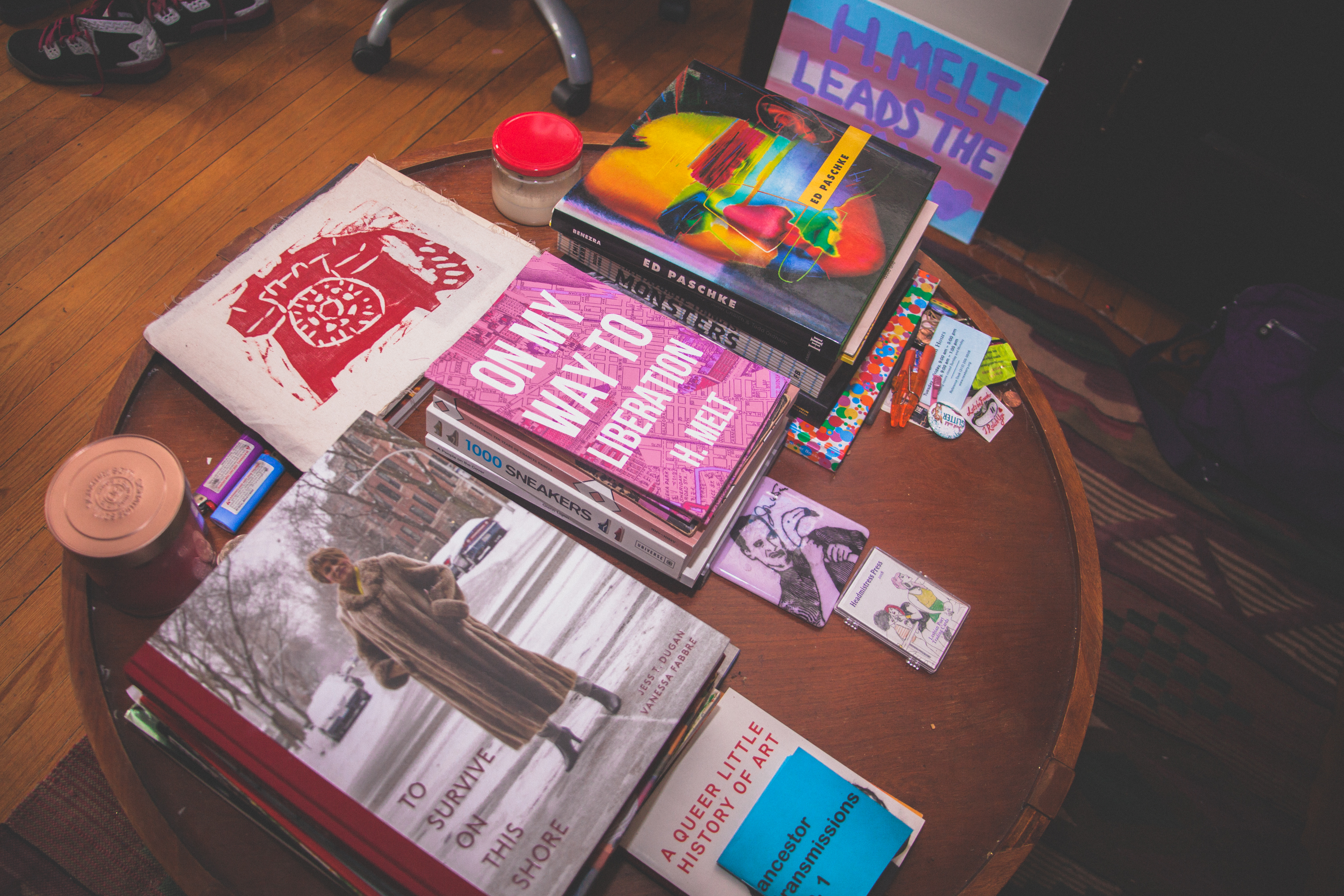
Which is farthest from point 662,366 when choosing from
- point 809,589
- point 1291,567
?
point 1291,567

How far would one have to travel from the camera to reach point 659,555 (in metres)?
0.87

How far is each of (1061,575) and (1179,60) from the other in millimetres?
1262

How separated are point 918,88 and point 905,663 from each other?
1.37 metres

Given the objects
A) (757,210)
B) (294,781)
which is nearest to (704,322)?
(757,210)

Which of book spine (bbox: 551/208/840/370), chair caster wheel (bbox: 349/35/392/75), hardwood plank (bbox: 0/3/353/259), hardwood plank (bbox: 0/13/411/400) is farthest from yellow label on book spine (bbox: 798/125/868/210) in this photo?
hardwood plank (bbox: 0/3/353/259)

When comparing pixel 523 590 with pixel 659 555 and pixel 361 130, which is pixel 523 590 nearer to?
pixel 659 555

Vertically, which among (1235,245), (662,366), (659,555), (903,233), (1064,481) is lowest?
(659,555)

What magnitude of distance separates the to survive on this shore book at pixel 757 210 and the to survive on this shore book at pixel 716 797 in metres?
0.42

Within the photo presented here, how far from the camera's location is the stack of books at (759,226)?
95cm

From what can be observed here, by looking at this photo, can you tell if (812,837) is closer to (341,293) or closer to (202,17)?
(341,293)

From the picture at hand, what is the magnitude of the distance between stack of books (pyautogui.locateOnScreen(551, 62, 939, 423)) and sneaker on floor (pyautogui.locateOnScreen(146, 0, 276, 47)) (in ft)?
5.12

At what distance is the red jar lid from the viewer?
1.05m

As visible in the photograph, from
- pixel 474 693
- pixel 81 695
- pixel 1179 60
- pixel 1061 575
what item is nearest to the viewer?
pixel 474 693

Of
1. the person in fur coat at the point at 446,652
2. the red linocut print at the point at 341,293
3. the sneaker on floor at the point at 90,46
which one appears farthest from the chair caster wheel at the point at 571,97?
the person in fur coat at the point at 446,652
